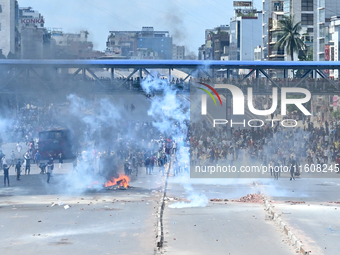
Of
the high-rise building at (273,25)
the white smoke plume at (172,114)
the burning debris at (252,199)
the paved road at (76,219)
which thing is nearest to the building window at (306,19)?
the high-rise building at (273,25)

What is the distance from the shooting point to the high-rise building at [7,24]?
80062mm

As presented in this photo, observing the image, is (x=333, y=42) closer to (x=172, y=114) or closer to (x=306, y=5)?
(x=306, y=5)

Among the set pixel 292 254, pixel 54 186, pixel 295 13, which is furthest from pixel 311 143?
pixel 295 13

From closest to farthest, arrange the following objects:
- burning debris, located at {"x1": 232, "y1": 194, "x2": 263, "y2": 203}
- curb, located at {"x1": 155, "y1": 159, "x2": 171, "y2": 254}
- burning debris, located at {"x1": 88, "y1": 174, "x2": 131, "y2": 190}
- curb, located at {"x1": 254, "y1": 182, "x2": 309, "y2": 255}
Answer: curb, located at {"x1": 254, "y1": 182, "x2": 309, "y2": 255} → curb, located at {"x1": 155, "y1": 159, "x2": 171, "y2": 254} → burning debris, located at {"x1": 232, "y1": 194, "x2": 263, "y2": 203} → burning debris, located at {"x1": 88, "y1": 174, "x2": 131, "y2": 190}

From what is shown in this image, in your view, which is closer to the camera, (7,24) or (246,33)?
(7,24)

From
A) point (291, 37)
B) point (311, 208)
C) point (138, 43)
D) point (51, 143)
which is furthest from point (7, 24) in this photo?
point (138, 43)

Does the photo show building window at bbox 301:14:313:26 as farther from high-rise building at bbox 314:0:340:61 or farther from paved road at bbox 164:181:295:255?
paved road at bbox 164:181:295:255

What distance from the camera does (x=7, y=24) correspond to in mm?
80375

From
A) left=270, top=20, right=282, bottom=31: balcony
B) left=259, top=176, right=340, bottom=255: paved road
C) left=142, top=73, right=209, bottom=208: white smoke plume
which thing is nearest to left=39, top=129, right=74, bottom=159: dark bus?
left=142, top=73, right=209, bottom=208: white smoke plume

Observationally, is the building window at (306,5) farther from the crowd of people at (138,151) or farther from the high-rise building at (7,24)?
the crowd of people at (138,151)

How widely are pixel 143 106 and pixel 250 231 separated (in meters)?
40.8

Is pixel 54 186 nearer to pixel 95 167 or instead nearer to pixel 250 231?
pixel 95 167

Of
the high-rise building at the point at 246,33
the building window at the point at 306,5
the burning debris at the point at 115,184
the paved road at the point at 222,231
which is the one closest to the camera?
the paved road at the point at 222,231

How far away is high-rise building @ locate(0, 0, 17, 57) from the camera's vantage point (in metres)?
80.1
